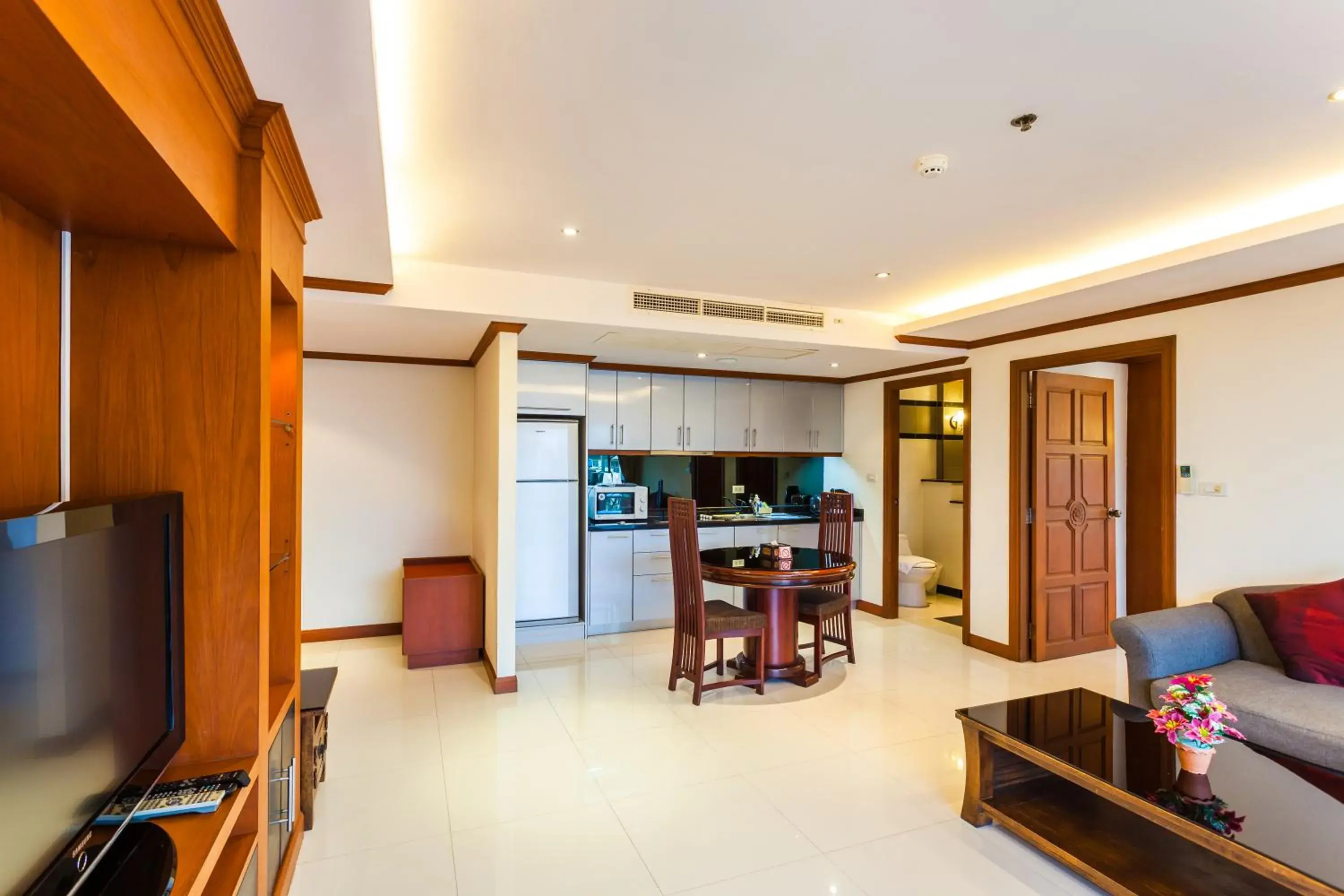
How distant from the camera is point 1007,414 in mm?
4727

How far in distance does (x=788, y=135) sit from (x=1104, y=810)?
265 cm

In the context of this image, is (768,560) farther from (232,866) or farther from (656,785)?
(232,866)

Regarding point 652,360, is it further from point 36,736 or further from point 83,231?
point 36,736

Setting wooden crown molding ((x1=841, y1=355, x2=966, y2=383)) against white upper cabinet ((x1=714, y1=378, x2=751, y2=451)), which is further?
white upper cabinet ((x1=714, y1=378, x2=751, y2=451))

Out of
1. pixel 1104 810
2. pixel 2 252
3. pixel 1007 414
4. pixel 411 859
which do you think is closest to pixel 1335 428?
pixel 1007 414

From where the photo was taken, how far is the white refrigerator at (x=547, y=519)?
490 cm

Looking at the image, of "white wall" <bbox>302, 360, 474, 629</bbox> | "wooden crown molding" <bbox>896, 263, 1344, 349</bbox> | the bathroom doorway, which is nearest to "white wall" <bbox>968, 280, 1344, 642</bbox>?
"wooden crown molding" <bbox>896, 263, 1344, 349</bbox>

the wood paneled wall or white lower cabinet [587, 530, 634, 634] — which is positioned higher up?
the wood paneled wall

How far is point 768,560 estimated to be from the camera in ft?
13.8

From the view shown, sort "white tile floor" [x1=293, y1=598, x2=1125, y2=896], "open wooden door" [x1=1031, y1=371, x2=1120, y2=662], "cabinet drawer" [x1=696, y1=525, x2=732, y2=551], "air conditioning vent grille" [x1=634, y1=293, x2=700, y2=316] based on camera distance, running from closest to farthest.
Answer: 1. "white tile floor" [x1=293, y1=598, x2=1125, y2=896]
2. "air conditioning vent grille" [x1=634, y1=293, x2=700, y2=316]
3. "open wooden door" [x1=1031, y1=371, x2=1120, y2=662]
4. "cabinet drawer" [x1=696, y1=525, x2=732, y2=551]

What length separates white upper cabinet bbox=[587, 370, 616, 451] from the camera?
5500 millimetres

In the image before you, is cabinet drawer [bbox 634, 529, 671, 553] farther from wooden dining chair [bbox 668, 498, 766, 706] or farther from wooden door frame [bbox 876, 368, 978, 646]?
wooden door frame [bbox 876, 368, 978, 646]

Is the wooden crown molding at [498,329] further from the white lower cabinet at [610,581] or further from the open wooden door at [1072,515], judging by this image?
the open wooden door at [1072,515]

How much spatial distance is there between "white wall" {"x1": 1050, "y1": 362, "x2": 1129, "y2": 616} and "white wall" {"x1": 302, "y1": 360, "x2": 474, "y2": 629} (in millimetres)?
4944
